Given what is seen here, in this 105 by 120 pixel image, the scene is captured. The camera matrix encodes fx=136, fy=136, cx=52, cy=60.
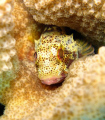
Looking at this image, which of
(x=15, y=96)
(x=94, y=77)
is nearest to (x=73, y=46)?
(x=15, y=96)

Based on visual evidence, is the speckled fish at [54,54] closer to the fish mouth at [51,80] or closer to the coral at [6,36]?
the fish mouth at [51,80]

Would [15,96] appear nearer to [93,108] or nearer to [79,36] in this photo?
[93,108]

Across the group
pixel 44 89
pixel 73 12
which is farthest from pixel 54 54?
pixel 73 12

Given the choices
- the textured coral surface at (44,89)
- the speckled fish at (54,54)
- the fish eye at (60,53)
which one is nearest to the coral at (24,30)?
the textured coral surface at (44,89)

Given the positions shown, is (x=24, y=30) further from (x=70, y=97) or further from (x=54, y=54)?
(x=70, y=97)

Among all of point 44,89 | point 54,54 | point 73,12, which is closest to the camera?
point 73,12

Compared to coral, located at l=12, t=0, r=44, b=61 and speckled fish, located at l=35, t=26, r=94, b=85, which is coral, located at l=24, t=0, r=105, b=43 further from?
speckled fish, located at l=35, t=26, r=94, b=85

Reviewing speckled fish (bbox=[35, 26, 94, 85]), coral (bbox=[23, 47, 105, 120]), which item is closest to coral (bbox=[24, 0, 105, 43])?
speckled fish (bbox=[35, 26, 94, 85])
